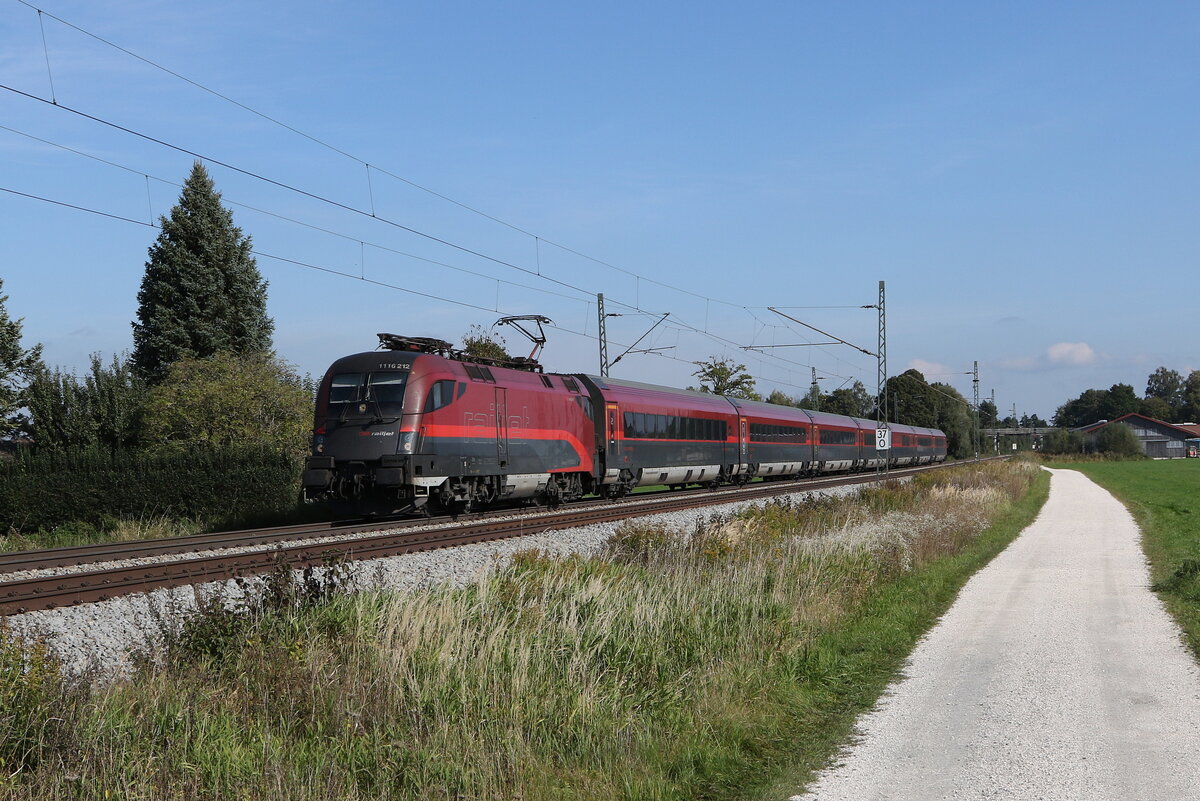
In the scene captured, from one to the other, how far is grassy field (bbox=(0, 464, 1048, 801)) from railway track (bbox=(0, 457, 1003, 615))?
195 centimetres

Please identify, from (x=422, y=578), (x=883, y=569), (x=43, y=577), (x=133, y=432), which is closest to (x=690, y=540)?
(x=883, y=569)

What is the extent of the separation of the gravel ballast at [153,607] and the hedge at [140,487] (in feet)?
27.7

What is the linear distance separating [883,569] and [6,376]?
35.1m

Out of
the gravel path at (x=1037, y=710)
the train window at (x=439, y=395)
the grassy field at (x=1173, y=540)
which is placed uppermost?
the train window at (x=439, y=395)

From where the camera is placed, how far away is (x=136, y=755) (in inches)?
241

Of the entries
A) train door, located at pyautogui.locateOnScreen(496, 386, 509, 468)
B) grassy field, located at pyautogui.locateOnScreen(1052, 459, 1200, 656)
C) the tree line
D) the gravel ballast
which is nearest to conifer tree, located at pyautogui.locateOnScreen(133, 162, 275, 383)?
the tree line

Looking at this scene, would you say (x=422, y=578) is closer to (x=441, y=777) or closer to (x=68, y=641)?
(x=68, y=641)

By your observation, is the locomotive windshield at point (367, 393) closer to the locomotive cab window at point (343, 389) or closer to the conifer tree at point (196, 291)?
the locomotive cab window at point (343, 389)

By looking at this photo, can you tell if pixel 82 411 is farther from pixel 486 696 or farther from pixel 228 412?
pixel 486 696

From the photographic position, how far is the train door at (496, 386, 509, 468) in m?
22.9

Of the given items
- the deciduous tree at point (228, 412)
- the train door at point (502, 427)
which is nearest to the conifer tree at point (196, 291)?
the deciduous tree at point (228, 412)

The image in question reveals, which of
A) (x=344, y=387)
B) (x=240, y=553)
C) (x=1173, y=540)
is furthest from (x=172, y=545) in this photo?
(x=1173, y=540)

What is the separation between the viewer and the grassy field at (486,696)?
6.15 m

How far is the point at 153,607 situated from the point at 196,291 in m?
42.6
